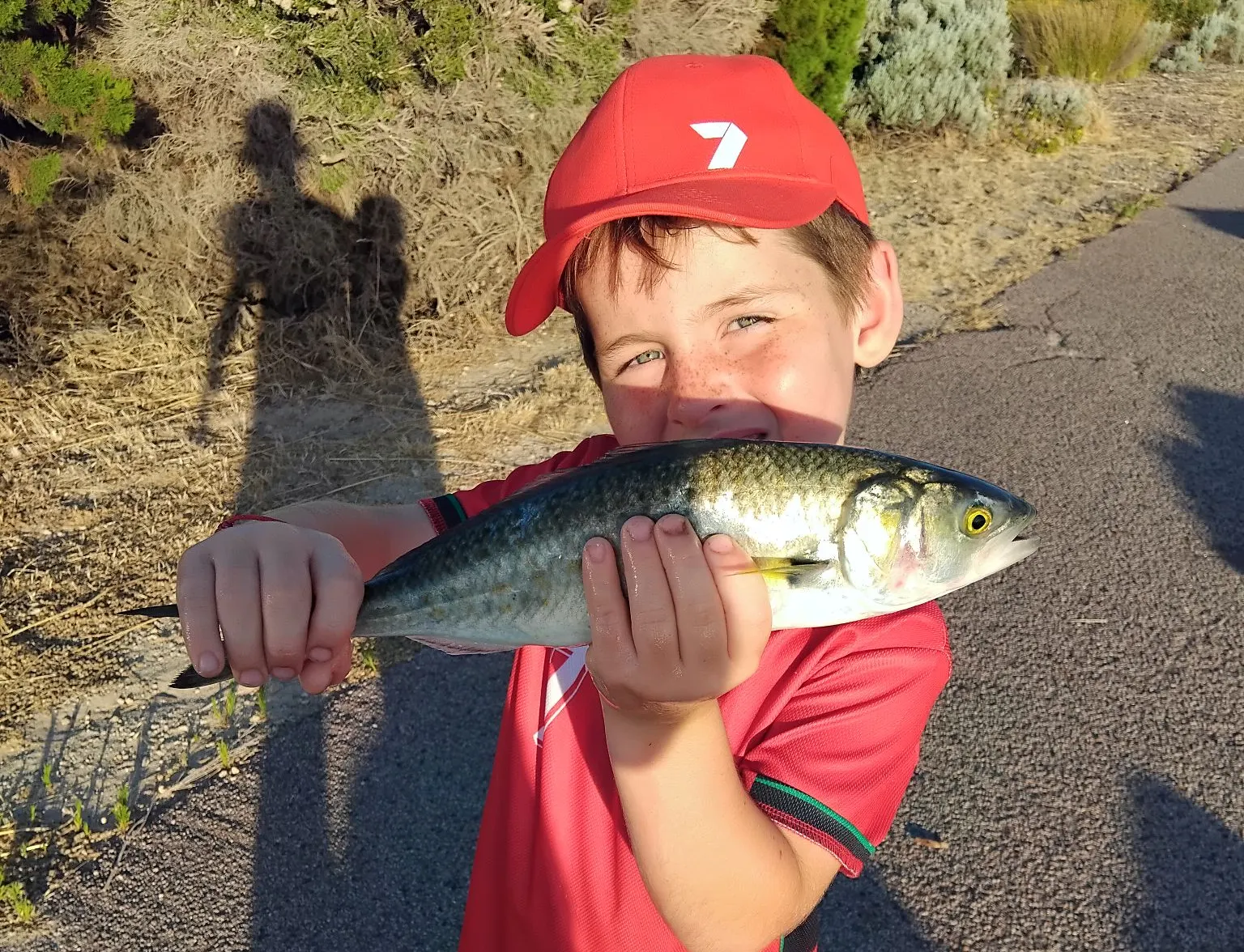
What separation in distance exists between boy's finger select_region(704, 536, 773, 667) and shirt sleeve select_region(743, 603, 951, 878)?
0.30m

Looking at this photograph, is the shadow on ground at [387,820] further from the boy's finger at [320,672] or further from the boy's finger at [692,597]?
the boy's finger at [692,597]

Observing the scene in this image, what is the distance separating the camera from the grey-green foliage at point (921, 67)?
1055 centimetres

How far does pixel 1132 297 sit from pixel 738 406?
6.58 metres

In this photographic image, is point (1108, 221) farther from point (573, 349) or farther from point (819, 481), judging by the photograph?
point (819, 481)

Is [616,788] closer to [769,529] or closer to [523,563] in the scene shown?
[523,563]

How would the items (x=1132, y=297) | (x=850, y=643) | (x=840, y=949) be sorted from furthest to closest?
(x=1132, y=297) < (x=840, y=949) < (x=850, y=643)

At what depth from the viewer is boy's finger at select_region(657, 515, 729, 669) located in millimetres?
1416

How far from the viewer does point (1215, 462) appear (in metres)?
4.98

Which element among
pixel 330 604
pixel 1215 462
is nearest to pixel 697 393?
pixel 330 604

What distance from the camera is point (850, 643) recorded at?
1762 millimetres

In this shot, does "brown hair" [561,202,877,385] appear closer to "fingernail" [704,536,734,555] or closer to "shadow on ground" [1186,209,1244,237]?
"fingernail" [704,536,734,555]

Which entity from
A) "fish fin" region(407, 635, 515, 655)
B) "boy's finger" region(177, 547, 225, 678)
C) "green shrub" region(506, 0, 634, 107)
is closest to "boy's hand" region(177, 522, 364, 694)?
"boy's finger" region(177, 547, 225, 678)

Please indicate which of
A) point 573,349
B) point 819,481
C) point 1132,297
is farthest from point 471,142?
point 819,481

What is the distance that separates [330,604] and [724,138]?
1319mm
